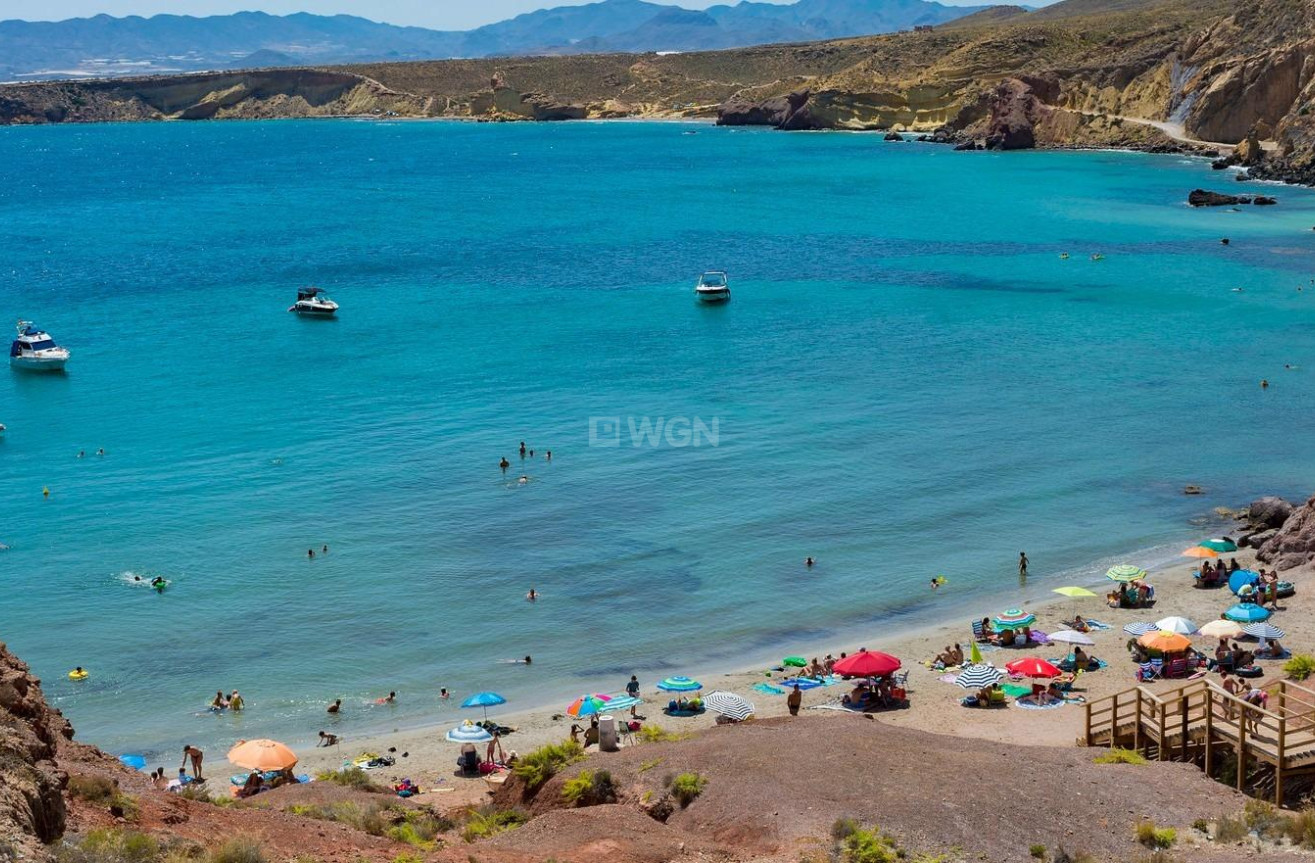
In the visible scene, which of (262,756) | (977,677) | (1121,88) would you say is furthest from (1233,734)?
(1121,88)

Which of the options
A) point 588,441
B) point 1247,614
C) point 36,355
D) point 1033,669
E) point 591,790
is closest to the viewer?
point 591,790

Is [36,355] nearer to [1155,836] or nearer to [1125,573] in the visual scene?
[1125,573]

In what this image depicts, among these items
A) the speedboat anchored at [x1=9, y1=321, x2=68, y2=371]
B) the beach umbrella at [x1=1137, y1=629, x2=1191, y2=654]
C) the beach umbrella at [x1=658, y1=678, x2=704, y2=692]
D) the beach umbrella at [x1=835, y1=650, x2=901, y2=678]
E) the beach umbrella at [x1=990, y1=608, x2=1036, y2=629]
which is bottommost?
the beach umbrella at [x1=658, y1=678, x2=704, y2=692]

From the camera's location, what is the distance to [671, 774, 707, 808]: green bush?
17812 millimetres

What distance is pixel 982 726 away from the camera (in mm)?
26297

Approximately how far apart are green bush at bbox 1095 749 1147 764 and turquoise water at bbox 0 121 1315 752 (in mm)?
12415

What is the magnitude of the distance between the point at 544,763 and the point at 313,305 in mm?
52280

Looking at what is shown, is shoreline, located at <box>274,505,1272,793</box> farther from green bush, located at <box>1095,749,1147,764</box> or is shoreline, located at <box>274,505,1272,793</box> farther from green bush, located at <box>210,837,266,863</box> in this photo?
green bush, located at <box>210,837,266,863</box>

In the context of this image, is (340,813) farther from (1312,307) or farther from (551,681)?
(1312,307)

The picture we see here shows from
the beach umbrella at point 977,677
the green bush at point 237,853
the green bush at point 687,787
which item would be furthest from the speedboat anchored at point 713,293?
the green bush at point 237,853

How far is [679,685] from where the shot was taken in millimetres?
28844

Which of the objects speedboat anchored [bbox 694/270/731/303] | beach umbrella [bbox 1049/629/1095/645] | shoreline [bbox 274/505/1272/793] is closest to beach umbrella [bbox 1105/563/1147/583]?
shoreline [bbox 274/505/1272/793]

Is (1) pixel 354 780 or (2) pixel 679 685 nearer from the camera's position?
(1) pixel 354 780

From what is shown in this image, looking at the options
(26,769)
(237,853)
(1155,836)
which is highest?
(26,769)
